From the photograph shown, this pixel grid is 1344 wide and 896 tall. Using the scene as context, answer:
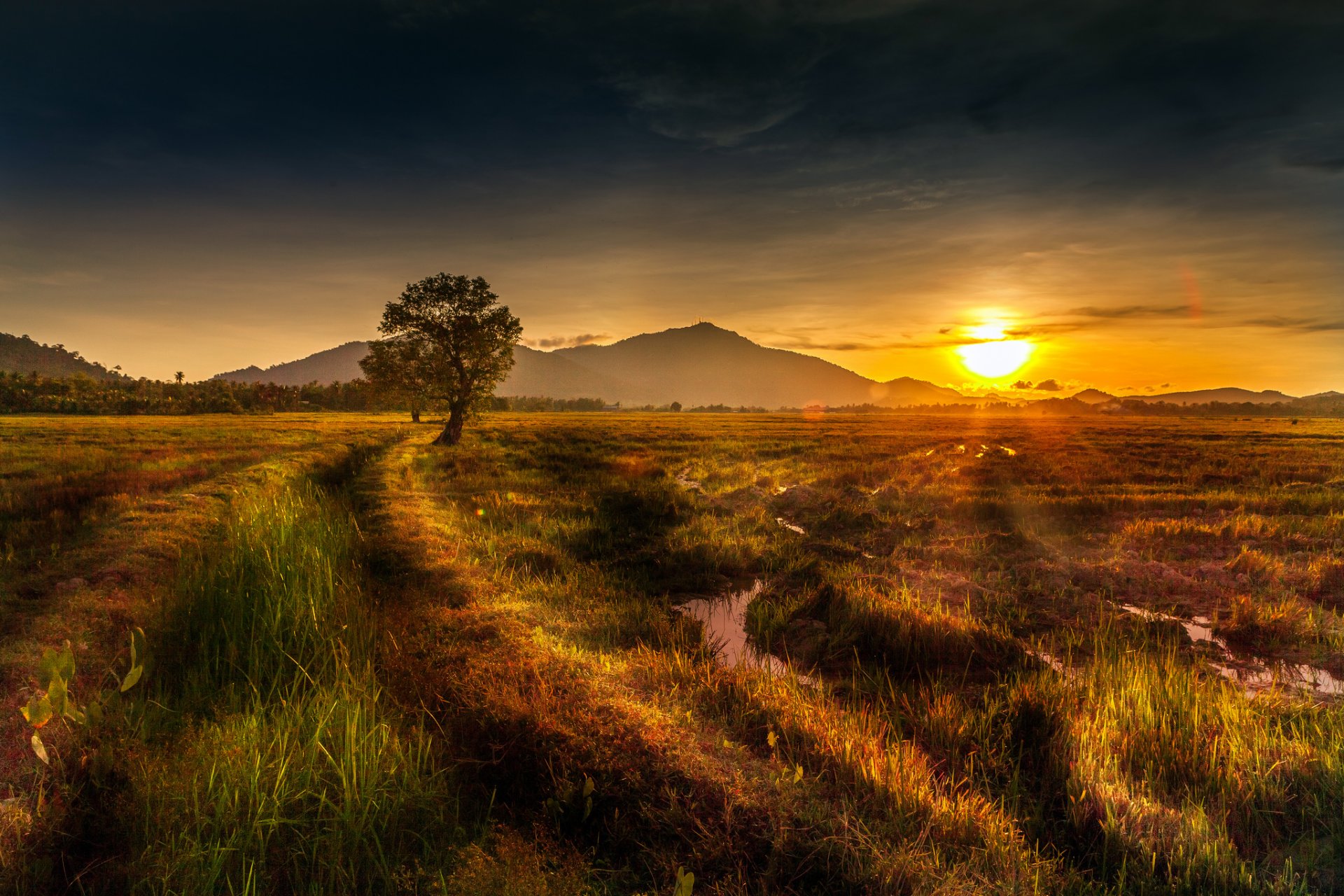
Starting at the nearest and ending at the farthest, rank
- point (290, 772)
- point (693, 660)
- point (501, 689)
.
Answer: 1. point (290, 772)
2. point (501, 689)
3. point (693, 660)

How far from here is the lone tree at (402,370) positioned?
4028 cm

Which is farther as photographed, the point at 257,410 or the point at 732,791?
the point at 257,410

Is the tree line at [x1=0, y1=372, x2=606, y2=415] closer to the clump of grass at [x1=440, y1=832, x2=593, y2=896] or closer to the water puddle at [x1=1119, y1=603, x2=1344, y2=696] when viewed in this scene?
the water puddle at [x1=1119, y1=603, x2=1344, y2=696]

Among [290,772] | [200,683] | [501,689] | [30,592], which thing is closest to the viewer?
[290,772]

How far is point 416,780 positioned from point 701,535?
11.2 m

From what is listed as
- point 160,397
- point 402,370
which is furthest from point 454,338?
point 160,397

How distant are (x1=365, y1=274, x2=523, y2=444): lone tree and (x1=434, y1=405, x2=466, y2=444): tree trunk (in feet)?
0.31

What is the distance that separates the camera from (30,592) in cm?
902

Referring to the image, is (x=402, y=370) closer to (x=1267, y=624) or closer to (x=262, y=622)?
(x=262, y=622)

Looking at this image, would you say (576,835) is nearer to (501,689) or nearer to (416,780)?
(416,780)

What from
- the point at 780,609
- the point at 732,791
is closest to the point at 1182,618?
the point at 780,609

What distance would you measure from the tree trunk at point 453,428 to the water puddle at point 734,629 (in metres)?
34.0

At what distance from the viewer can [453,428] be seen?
4253 cm

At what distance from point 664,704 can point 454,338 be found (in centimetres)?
3919
